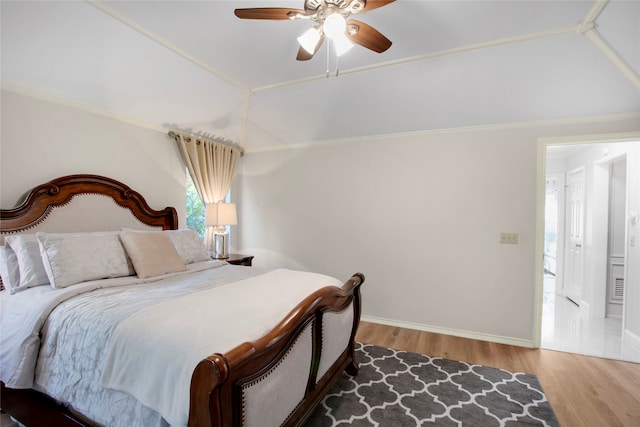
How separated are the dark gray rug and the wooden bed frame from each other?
0.19m

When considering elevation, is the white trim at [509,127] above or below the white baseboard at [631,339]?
above

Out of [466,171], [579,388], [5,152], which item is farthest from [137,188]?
[579,388]

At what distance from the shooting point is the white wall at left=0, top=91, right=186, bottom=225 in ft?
7.41

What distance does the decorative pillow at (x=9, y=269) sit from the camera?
1.95m

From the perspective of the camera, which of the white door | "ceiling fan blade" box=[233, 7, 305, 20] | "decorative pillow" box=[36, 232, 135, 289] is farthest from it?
the white door

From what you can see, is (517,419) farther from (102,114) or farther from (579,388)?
(102,114)

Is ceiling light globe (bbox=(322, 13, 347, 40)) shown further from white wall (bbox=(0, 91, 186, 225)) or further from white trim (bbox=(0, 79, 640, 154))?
white wall (bbox=(0, 91, 186, 225))

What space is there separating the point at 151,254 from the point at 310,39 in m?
1.99

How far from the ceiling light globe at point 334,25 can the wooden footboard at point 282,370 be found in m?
1.44

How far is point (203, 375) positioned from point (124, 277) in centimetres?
165

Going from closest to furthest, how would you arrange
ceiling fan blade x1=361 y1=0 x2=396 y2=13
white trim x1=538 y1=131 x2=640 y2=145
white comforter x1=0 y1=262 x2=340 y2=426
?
white comforter x1=0 y1=262 x2=340 y2=426
ceiling fan blade x1=361 y1=0 x2=396 y2=13
white trim x1=538 y1=131 x2=640 y2=145

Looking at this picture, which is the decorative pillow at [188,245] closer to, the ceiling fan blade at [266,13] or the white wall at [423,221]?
the white wall at [423,221]

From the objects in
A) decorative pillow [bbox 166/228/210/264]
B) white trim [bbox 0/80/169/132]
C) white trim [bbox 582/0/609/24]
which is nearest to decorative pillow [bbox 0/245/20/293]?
decorative pillow [bbox 166/228/210/264]

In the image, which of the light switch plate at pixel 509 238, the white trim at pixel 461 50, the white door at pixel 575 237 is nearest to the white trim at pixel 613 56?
the white trim at pixel 461 50
